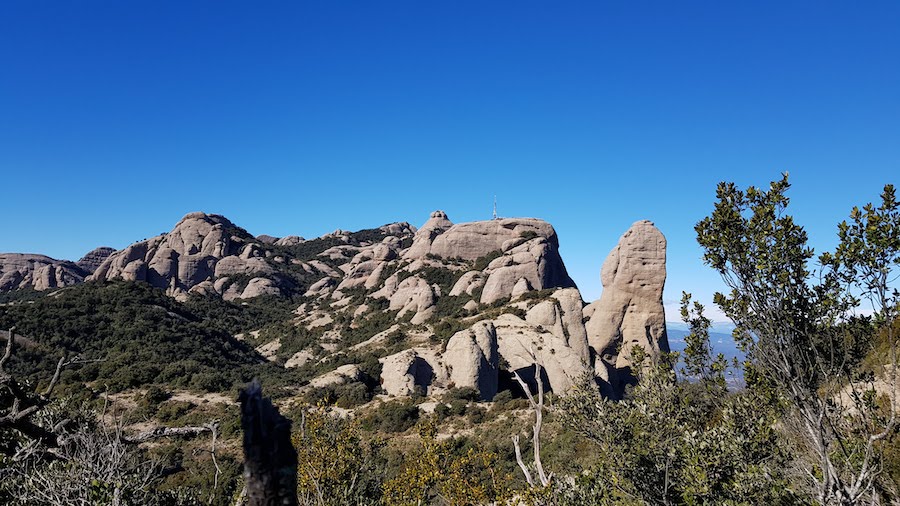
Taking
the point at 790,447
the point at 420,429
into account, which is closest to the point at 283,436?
the point at 420,429

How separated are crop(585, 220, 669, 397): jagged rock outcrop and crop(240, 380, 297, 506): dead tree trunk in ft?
156

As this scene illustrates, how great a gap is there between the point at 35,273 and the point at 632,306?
131 meters

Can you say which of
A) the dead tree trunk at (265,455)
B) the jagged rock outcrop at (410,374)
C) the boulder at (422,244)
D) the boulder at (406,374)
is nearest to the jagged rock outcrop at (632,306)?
the jagged rock outcrop at (410,374)

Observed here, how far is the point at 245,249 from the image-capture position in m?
109

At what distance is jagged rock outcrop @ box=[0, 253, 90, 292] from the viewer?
320 feet

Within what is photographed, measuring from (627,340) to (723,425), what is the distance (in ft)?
133

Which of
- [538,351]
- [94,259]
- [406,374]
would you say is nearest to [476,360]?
[406,374]

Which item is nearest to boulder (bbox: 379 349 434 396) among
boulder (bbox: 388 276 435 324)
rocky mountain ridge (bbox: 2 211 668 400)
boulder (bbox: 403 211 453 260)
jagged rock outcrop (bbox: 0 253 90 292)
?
rocky mountain ridge (bbox: 2 211 668 400)

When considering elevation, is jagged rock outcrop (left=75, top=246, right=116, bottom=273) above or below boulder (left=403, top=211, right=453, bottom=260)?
above

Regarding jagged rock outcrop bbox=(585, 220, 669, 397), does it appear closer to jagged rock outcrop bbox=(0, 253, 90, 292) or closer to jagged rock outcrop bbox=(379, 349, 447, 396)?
jagged rock outcrop bbox=(379, 349, 447, 396)

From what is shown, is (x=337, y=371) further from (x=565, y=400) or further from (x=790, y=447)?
(x=790, y=447)

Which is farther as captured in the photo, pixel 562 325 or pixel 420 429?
pixel 562 325

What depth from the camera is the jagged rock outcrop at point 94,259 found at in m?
118

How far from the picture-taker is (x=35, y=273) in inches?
3952
